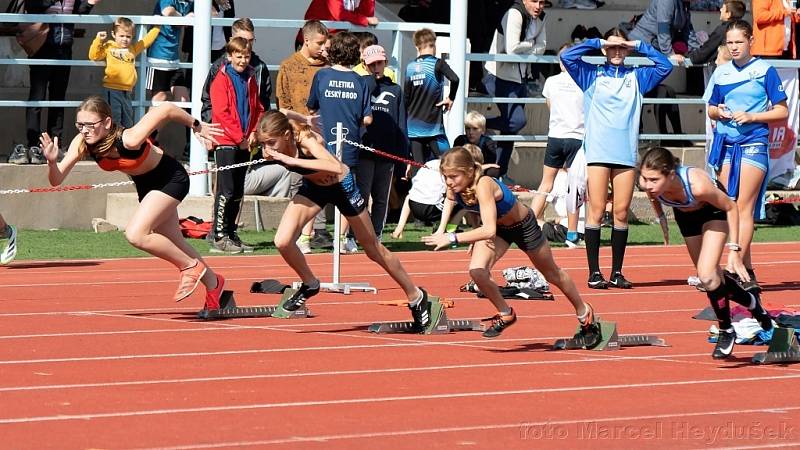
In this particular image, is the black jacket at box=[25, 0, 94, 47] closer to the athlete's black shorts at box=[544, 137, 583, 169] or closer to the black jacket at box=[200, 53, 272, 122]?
the black jacket at box=[200, 53, 272, 122]

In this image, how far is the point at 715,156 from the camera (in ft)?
42.1

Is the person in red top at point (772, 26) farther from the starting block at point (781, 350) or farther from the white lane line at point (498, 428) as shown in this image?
the white lane line at point (498, 428)

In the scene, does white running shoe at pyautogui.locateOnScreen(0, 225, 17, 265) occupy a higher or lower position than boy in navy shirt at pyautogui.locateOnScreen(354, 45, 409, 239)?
lower

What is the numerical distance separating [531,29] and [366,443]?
40.3 feet

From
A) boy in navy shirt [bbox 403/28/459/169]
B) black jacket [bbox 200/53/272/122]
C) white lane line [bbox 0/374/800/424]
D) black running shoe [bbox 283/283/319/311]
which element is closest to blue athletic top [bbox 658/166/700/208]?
white lane line [bbox 0/374/800/424]

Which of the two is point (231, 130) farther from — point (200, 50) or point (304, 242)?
point (200, 50)

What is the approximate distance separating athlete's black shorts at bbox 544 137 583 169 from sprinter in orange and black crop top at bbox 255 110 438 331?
21.4 feet

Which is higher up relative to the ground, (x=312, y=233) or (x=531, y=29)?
(x=531, y=29)

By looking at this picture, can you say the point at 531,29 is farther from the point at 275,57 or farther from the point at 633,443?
the point at 633,443

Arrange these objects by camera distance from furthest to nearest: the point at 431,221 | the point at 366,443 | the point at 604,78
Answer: the point at 431,221, the point at 604,78, the point at 366,443

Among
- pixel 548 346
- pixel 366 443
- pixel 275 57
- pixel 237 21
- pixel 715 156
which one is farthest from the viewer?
pixel 275 57

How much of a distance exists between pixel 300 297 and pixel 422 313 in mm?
1009

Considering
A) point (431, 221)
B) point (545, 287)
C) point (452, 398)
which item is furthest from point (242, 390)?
point (431, 221)

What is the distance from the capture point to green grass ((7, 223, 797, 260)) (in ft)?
50.5
